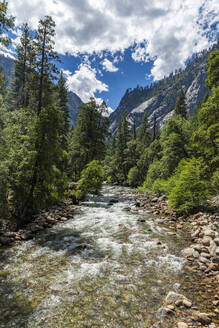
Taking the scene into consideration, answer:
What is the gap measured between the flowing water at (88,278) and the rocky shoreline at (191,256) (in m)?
0.36

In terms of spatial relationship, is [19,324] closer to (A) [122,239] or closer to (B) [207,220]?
(A) [122,239]

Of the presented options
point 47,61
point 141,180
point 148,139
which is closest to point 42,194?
point 47,61

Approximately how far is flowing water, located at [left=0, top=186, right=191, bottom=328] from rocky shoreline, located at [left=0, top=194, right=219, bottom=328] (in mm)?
363

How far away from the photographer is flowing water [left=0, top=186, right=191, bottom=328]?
417 cm

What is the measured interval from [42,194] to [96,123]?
18.8m

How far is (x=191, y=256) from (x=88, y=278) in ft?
13.3

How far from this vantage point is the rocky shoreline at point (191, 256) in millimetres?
3973

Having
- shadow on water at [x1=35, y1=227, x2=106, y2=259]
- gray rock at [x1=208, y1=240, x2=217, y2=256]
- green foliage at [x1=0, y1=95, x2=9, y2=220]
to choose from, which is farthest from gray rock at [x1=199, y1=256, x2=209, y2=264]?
green foliage at [x1=0, y1=95, x2=9, y2=220]

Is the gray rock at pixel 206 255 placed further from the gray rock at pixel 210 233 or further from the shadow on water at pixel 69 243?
the shadow on water at pixel 69 243

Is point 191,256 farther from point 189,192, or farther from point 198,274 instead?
point 189,192

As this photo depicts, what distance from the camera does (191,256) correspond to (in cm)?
698

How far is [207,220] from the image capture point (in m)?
9.99

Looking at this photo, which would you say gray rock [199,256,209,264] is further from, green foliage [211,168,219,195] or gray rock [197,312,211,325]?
green foliage [211,168,219,195]

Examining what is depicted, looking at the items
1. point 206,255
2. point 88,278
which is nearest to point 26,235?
point 88,278
